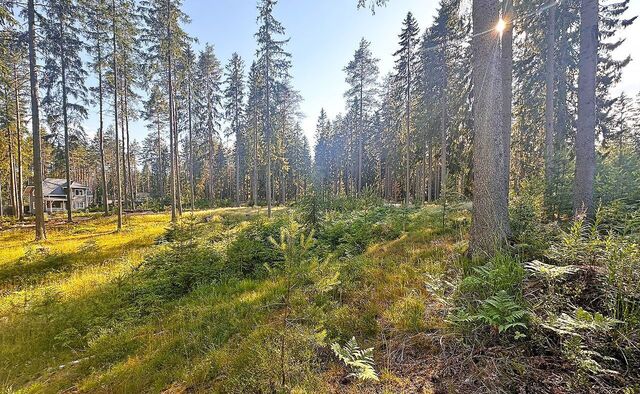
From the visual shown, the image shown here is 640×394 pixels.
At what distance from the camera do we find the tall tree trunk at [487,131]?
4.52 metres

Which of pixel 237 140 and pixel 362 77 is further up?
pixel 362 77

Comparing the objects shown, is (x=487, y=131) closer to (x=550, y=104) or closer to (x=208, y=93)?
(x=550, y=104)

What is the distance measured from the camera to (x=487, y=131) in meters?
4.62

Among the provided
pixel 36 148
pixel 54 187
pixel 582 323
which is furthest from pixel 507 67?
pixel 54 187

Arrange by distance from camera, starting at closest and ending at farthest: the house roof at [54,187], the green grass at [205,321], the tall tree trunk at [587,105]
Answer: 1. the green grass at [205,321]
2. the tall tree trunk at [587,105]
3. the house roof at [54,187]

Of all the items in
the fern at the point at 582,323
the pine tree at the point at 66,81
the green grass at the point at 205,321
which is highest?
the pine tree at the point at 66,81

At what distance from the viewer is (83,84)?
19922mm

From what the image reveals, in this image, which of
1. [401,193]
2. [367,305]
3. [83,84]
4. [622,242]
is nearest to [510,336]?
[622,242]

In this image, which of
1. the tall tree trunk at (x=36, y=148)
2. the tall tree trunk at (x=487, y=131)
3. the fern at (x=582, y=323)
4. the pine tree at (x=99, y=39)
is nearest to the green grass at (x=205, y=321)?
the tall tree trunk at (x=487, y=131)

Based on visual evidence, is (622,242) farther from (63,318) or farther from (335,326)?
(63,318)

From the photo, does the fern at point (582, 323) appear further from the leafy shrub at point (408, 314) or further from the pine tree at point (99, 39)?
the pine tree at point (99, 39)

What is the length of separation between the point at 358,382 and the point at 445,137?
18.9 m

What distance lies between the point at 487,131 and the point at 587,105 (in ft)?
13.2

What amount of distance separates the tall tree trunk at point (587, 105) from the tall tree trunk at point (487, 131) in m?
3.49
